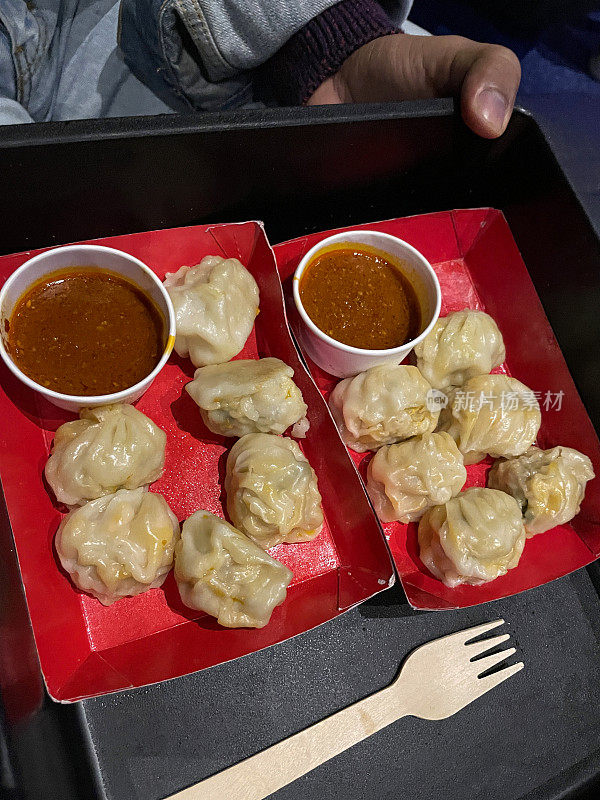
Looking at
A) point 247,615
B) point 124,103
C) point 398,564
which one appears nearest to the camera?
point 247,615

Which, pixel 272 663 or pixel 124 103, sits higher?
pixel 124 103

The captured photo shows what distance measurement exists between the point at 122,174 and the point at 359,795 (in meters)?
1.73

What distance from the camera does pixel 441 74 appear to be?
202 cm

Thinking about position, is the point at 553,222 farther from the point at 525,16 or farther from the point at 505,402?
the point at 525,16

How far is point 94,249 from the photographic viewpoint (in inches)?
61.9

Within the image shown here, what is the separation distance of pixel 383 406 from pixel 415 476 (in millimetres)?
212

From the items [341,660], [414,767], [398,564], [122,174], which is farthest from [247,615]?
[122,174]

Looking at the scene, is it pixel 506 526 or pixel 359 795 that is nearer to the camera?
pixel 359 795

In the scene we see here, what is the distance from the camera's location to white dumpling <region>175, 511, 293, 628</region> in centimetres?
147

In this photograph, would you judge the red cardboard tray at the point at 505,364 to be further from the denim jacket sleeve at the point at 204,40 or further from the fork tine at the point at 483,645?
the denim jacket sleeve at the point at 204,40

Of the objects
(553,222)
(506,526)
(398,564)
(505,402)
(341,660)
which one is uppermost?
(553,222)

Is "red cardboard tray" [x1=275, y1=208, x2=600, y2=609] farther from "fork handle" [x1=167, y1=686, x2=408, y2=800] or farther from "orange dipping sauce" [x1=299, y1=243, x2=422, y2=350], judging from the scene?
"fork handle" [x1=167, y1=686, x2=408, y2=800]

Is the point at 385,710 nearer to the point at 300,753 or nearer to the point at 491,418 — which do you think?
the point at 300,753

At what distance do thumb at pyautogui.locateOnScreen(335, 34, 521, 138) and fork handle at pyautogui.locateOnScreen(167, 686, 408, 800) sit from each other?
5.55 feet
